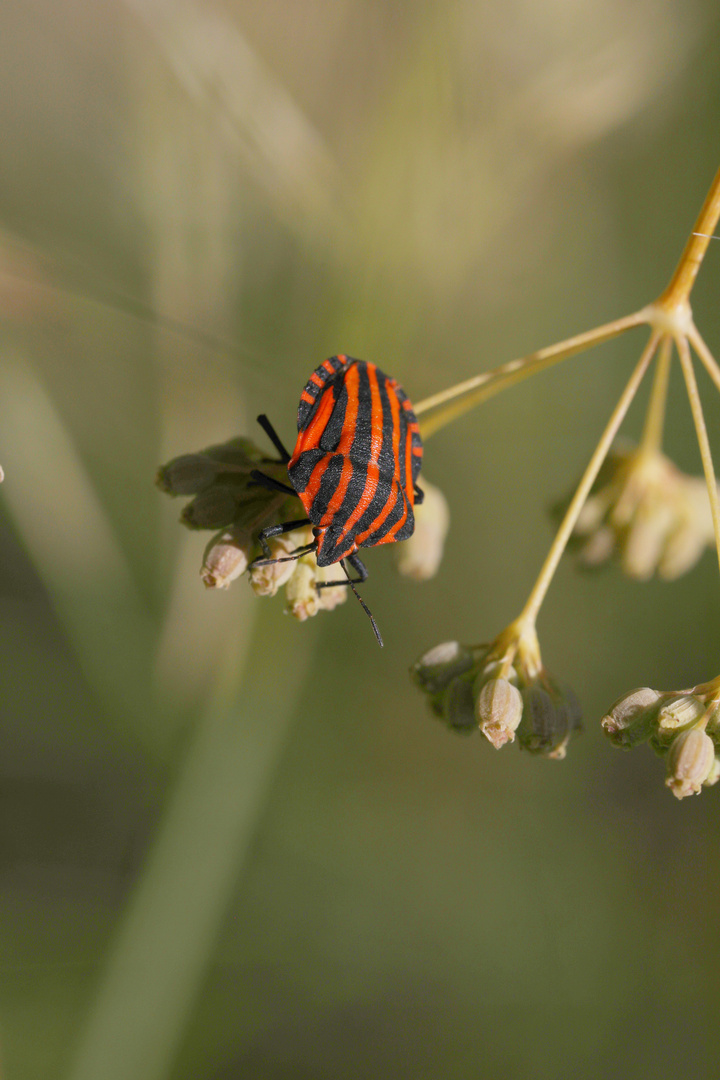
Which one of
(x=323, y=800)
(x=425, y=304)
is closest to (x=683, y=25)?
(x=425, y=304)

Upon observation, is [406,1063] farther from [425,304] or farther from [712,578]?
[425,304]

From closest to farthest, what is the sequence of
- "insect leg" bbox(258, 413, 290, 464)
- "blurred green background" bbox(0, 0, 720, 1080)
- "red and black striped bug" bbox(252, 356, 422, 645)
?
"red and black striped bug" bbox(252, 356, 422, 645) < "insect leg" bbox(258, 413, 290, 464) < "blurred green background" bbox(0, 0, 720, 1080)

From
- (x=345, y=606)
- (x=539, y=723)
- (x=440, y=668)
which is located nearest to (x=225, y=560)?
(x=440, y=668)

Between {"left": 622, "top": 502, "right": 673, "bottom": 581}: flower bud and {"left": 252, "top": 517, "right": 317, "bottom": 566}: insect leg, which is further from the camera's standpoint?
{"left": 622, "top": 502, "right": 673, "bottom": 581}: flower bud

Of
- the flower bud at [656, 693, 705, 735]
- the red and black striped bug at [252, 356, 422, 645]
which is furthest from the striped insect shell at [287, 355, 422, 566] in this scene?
the flower bud at [656, 693, 705, 735]

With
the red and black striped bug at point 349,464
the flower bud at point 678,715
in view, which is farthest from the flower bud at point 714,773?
the red and black striped bug at point 349,464

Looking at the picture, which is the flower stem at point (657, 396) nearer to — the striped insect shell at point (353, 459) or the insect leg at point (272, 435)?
the striped insect shell at point (353, 459)

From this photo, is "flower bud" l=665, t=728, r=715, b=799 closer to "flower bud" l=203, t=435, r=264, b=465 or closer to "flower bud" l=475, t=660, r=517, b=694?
"flower bud" l=475, t=660, r=517, b=694
